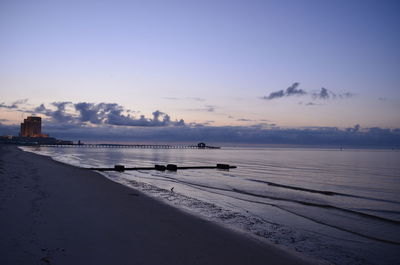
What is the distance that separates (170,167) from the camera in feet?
114

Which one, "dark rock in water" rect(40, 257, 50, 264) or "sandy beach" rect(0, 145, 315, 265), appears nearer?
"dark rock in water" rect(40, 257, 50, 264)

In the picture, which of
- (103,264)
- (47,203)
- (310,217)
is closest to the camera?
(103,264)

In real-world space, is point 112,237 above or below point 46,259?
below

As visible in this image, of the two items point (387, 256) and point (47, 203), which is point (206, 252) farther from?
point (47, 203)

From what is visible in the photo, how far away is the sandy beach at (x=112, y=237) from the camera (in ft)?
20.5

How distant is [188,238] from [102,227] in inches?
103

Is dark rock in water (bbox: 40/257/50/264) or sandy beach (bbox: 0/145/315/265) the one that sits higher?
dark rock in water (bbox: 40/257/50/264)

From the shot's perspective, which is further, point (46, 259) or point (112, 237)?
point (112, 237)

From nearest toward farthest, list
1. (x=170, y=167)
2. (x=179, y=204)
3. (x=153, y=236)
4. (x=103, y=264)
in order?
(x=103, y=264) < (x=153, y=236) < (x=179, y=204) < (x=170, y=167)

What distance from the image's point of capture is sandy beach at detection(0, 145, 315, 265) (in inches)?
246

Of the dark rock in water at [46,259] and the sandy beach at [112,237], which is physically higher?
the dark rock in water at [46,259]

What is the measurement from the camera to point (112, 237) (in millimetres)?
7707

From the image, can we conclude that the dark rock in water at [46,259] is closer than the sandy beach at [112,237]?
Yes

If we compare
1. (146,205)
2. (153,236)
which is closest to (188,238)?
(153,236)
